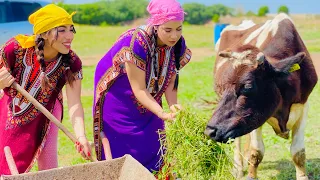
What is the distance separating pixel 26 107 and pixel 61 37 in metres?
0.61

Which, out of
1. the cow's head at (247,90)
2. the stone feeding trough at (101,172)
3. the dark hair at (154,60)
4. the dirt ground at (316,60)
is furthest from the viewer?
the dirt ground at (316,60)

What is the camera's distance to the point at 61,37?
3625mm

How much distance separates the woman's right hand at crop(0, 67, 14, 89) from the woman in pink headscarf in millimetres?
706

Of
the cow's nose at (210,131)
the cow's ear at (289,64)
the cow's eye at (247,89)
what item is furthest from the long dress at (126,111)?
the cow's ear at (289,64)

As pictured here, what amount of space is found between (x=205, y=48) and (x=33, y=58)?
18.8 meters

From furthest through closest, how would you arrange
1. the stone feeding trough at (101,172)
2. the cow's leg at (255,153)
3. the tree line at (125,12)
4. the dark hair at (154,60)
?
the tree line at (125,12) → the cow's leg at (255,153) → the dark hair at (154,60) → the stone feeding trough at (101,172)

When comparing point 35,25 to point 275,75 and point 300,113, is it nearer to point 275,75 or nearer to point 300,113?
point 275,75

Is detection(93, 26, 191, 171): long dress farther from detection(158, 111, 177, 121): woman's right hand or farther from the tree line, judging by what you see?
the tree line

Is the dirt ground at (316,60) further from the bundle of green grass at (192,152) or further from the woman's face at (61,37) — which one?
the woman's face at (61,37)

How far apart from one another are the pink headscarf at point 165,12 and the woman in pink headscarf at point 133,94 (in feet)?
0.29

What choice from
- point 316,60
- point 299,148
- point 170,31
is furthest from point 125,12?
point 170,31

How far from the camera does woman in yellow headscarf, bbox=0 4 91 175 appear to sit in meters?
3.63

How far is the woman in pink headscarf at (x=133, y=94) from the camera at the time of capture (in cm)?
380

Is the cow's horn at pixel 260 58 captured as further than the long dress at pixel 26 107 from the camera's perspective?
Yes
